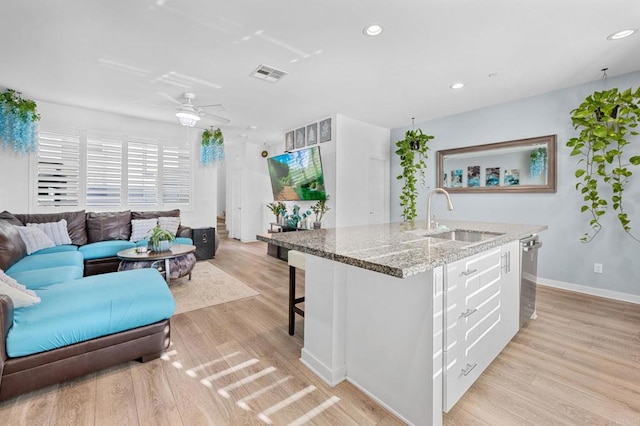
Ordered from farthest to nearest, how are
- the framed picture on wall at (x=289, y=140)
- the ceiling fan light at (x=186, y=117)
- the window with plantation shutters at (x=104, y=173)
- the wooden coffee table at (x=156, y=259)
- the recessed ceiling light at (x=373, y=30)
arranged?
1. the framed picture on wall at (x=289, y=140)
2. the window with plantation shutters at (x=104, y=173)
3. the ceiling fan light at (x=186, y=117)
4. the wooden coffee table at (x=156, y=259)
5. the recessed ceiling light at (x=373, y=30)

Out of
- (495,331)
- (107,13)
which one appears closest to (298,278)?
(495,331)

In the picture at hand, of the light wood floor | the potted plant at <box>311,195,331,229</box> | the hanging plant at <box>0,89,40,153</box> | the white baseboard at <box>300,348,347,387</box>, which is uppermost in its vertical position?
the hanging plant at <box>0,89,40,153</box>

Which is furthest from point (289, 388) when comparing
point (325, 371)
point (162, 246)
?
point (162, 246)

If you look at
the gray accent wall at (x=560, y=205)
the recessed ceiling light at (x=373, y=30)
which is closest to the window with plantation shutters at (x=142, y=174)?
the recessed ceiling light at (x=373, y=30)

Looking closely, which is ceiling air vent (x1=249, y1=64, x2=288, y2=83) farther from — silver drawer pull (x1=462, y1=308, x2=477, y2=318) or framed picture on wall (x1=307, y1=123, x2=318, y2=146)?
silver drawer pull (x1=462, y1=308, x2=477, y2=318)

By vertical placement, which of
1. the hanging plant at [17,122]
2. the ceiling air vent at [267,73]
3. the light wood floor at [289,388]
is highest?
the ceiling air vent at [267,73]

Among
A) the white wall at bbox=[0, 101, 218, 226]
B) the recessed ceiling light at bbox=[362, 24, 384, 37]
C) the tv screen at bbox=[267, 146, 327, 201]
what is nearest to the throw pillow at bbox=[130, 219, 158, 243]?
the white wall at bbox=[0, 101, 218, 226]

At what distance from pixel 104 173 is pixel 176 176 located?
3.85 feet

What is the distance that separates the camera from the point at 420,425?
4.61ft

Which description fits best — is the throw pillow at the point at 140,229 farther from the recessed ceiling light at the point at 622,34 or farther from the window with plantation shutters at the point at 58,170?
the recessed ceiling light at the point at 622,34

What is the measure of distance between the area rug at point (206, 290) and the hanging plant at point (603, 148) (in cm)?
434

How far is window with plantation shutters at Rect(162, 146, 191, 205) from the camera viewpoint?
18.4ft

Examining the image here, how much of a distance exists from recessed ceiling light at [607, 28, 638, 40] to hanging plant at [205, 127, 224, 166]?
578cm

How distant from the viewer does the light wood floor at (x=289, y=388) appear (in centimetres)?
153
